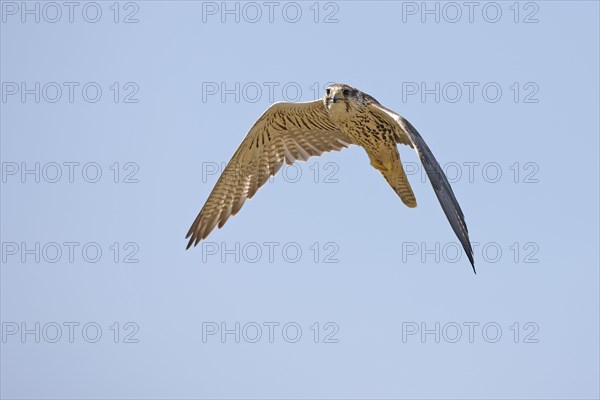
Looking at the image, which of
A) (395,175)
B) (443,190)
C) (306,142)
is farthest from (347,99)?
(443,190)

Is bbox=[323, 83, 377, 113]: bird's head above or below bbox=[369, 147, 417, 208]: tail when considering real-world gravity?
above

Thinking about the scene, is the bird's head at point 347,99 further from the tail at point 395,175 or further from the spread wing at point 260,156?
the spread wing at point 260,156

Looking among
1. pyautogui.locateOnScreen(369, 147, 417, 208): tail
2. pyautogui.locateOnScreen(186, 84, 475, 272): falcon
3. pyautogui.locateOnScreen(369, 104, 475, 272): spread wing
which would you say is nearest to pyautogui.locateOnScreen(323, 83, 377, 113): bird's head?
pyautogui.locateOnScreen(186, 84, 475, 272): falcon

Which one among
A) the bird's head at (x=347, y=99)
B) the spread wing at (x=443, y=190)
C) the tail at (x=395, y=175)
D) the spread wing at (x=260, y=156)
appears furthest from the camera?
the spread wing at (x=260, y=156)

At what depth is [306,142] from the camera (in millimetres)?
14398

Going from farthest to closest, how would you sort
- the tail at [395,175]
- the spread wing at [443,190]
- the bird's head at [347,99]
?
the tail at [395,175]
the bird's head at [347,99]
the spread wing at [443,190]

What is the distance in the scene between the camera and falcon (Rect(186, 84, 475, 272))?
12.5 meters

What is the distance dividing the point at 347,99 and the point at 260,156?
2.53m

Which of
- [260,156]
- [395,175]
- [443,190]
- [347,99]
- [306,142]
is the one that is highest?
[347,99]

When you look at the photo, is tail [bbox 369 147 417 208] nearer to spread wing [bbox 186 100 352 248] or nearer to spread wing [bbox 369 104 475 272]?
spread wing [bbox 186 100 352 248]

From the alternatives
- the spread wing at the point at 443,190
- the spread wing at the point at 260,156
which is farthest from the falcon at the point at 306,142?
the spread wing at the point at 443,190

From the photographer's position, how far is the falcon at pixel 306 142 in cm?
1250

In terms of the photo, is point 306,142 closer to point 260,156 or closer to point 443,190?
point 260,156

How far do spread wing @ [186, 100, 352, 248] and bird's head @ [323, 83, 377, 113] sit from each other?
4.91ft
